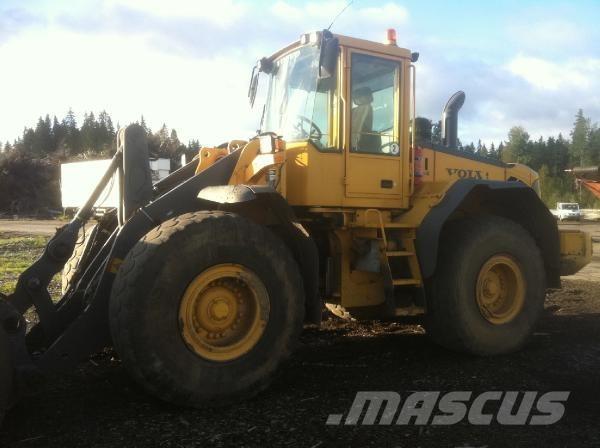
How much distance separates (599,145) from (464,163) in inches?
3846

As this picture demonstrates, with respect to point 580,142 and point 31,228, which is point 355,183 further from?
point 580,142

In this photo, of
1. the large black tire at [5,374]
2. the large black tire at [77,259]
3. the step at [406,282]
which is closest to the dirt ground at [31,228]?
the large black tire at [77,259]

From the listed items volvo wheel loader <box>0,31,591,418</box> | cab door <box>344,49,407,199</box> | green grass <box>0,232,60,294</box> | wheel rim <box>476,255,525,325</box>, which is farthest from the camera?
green grass <box>0,232,60,294</box>

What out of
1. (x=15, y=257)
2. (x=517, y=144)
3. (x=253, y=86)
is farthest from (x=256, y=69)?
(x=517, y=144)

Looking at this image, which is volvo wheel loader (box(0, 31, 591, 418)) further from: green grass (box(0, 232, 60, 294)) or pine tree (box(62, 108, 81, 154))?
pine tree (box(62, 108, 81, 154))

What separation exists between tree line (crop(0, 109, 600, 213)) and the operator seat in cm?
3623

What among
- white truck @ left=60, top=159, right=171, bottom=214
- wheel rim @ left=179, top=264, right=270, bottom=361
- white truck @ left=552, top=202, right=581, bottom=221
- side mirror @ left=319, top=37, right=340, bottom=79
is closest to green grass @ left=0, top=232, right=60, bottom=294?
white truck @ left=60, top=159, right=171, bottom=214

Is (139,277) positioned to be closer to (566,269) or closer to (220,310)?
(220,310)

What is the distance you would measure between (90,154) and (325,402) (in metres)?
48.8

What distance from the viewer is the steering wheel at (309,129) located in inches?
224

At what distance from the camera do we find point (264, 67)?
6.34 m

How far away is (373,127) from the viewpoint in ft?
19.6

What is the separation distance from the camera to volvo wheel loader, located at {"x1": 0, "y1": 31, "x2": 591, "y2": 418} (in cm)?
414

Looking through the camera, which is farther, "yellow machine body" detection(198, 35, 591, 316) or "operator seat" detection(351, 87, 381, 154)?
"operator seat" detection(351, 87, 381, 154)
